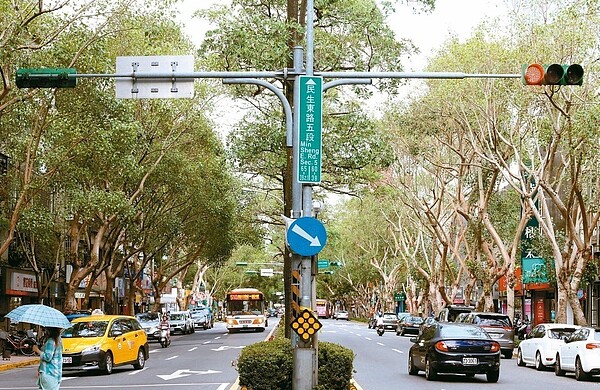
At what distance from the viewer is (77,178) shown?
34.0 metres

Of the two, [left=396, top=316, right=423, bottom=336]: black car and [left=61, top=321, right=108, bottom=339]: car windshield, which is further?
[left=396, top=316, right=423, bottom=336]: black car

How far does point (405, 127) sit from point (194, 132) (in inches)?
358

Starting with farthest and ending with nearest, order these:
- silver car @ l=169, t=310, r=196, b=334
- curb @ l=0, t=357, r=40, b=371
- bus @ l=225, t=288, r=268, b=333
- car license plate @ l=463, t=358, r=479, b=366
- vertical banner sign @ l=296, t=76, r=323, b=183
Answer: silver car @ l=169, t=310, r=196, b=334
bus @ l=225, t=288, r=268, b=333
curb @ l=0, t=357, r=40, b=371
car license plate @ l=463, t=358, r=479, b=366
vertical banner sign @ l=296, t=76, r=323, b=183

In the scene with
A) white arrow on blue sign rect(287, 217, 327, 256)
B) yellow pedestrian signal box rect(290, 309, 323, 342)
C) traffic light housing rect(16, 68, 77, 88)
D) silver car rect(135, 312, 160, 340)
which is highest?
traffic light housing rect(16, 68, 77, 88)

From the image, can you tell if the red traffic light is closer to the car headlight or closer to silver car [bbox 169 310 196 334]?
the car headlight

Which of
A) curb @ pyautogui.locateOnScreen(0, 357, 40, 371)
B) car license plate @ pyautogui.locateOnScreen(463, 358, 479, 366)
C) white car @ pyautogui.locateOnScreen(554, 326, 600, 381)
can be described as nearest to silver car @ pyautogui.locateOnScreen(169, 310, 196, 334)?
curb @ pyautogui.locateOnScreen(0, 357, 40, 371)

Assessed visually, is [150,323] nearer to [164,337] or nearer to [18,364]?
[164,337]

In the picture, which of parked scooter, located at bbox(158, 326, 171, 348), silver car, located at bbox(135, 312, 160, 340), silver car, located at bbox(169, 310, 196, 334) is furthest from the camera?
silver car, located at bbox(169, 310, 196, 334)

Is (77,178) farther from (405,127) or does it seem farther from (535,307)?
(535,307)

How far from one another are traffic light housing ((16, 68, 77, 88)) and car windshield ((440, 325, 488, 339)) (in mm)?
11504

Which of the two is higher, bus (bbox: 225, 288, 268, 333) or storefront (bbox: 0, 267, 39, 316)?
storefront (bbox: 0, 267, 39, 316)

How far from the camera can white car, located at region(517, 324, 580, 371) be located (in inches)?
1097

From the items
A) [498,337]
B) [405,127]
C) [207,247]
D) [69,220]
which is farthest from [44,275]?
[498,337]

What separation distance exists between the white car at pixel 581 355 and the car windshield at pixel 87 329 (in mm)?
12425
